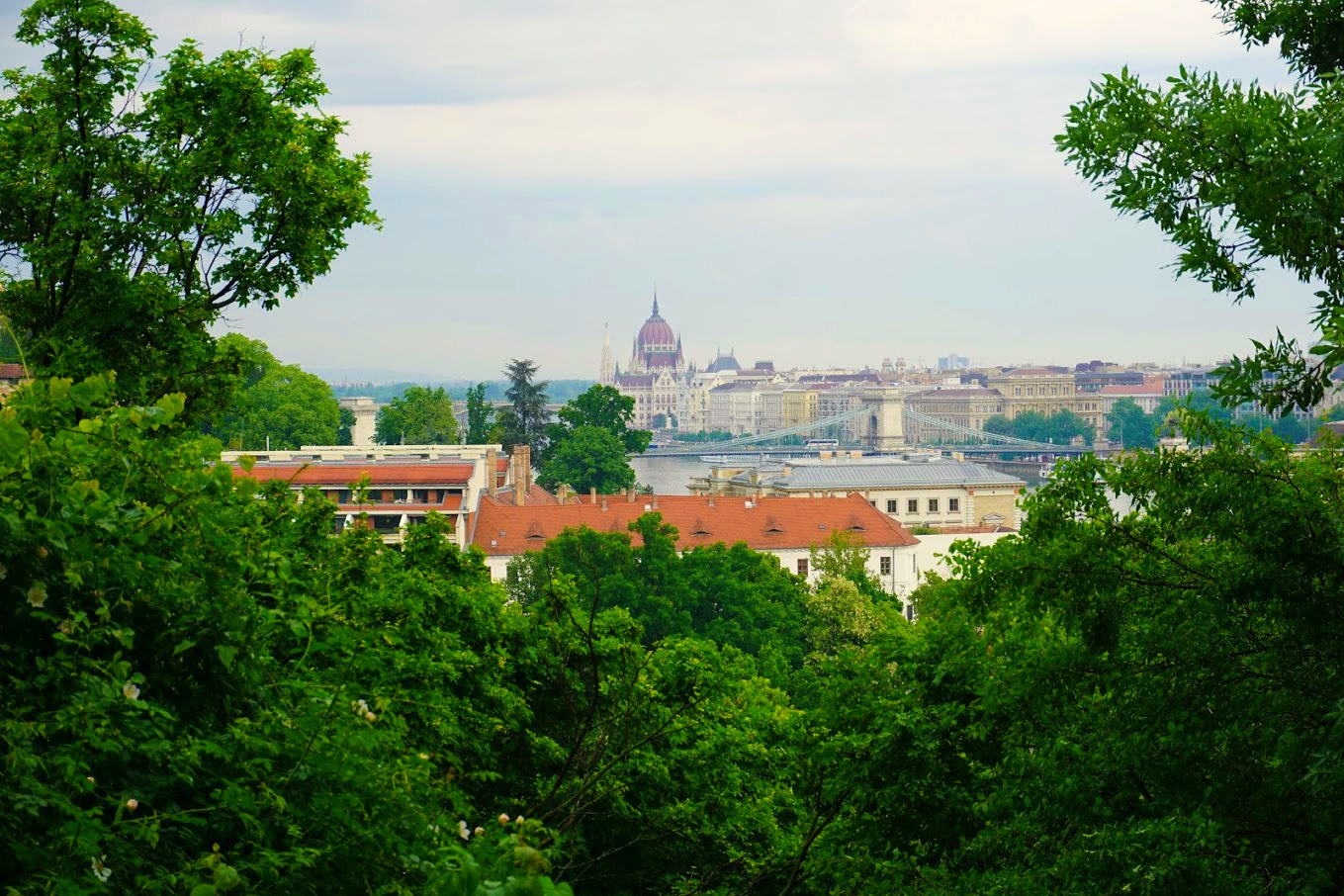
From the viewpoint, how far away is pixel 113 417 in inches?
203

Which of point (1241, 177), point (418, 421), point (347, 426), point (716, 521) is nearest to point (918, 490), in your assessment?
point (716, 521)

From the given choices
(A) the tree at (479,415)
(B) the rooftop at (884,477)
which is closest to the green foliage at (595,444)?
(A) the tree at (479,415)

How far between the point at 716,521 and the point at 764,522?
1795mm

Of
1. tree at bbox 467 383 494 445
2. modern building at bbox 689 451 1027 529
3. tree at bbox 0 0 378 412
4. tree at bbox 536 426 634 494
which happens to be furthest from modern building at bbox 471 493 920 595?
tree at bbox 0 0 378 412

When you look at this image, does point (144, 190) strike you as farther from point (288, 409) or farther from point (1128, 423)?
point (1128, 423)

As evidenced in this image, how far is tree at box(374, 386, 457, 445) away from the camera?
90.8m

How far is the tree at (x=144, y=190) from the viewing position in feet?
39.2

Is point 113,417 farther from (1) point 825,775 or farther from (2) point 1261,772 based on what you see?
(1) point 825,775

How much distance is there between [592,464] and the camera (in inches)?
2928

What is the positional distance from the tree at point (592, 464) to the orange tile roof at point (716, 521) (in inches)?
568

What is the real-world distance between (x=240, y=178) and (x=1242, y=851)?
357 inches

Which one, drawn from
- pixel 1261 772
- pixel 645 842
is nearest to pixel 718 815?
pixel 645 842

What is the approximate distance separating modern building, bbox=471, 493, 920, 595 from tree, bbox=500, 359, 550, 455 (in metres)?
32.7

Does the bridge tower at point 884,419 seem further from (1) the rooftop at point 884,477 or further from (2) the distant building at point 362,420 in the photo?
(1) the rooftop at point 884,477
